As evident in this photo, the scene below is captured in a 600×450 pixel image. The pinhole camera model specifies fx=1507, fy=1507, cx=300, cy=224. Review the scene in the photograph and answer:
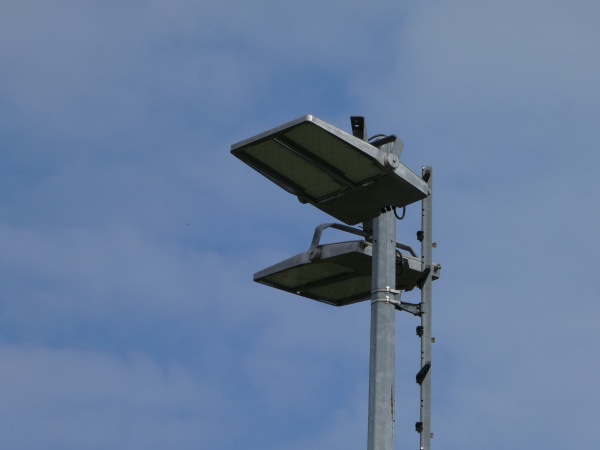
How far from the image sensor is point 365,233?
14.5 m

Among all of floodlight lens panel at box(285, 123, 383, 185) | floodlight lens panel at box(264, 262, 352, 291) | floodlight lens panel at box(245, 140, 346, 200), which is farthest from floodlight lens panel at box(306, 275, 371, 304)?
floodlight lens panel at box(285, 123, 383, 185)

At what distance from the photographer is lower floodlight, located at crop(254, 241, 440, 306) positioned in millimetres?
14258

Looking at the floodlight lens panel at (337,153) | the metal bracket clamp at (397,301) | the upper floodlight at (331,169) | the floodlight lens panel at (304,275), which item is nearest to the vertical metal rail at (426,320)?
the metal bracket clamp at (397,301)

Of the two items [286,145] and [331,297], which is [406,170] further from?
[331,297]

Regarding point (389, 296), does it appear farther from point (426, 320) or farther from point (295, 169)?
point (295, 169)

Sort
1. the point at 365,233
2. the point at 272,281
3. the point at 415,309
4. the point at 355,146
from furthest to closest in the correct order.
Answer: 1. the point at 272,281
2. the point at 365,233
3. the point at 415,309
4. the point at 355,146

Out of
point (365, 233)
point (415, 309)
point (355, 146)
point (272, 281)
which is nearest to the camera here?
point (355, 146)

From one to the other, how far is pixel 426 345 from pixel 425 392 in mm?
454

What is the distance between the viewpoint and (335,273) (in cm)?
1505

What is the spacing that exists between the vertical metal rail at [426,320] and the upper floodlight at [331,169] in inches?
22.1

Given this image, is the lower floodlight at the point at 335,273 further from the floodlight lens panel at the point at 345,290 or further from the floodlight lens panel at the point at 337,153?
the floodlight lens panel at the point at 337,153

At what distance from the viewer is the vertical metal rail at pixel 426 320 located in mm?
12891

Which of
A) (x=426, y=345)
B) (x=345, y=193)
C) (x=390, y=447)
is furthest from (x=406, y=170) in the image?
(x=390, y=447)

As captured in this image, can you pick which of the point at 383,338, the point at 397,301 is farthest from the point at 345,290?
the point at 383,338
